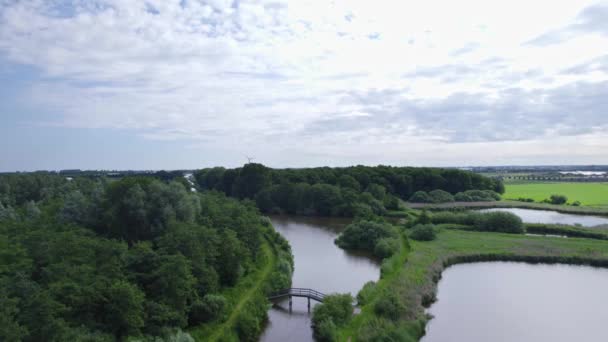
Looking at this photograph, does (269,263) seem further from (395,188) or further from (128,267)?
(395,188)

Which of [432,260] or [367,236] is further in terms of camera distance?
[367,236]

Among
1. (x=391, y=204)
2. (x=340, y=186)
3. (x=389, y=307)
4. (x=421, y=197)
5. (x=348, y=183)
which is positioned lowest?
(x=389, y=307)

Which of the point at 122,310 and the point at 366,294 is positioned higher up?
the point at 122,310

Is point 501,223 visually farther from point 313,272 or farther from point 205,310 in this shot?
point 205,310

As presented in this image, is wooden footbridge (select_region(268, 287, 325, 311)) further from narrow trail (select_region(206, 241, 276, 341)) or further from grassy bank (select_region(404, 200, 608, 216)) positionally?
grassy bank (select_region(404, 200, 608, 216))

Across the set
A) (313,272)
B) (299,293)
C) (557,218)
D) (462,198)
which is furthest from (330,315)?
(462,198)

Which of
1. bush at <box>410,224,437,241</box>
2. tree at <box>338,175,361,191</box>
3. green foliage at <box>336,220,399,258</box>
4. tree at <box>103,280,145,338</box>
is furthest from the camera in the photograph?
tree at <box>338,175,361,191</box>

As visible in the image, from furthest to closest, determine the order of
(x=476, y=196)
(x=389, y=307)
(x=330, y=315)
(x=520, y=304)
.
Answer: (x=476, y=196), (x=520, y=304), (x=389, y=307), (x=330, y=315)

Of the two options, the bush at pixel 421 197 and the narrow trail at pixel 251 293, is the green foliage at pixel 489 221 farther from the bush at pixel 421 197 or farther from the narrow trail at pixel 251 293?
the narrow trail at pixel 251 293

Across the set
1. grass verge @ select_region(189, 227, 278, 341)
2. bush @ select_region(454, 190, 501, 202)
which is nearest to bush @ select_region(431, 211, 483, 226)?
bush @ select_region(454, 190, 501, 202)
